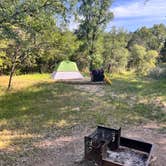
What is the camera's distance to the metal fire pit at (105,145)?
3.68 m

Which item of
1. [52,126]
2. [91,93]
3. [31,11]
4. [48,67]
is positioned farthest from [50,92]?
[48,67]

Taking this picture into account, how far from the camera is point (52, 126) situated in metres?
5.54

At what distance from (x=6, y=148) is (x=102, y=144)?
1865mm

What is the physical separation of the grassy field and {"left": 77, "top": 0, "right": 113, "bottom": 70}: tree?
7.86m

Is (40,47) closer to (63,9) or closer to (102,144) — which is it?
(63,9)

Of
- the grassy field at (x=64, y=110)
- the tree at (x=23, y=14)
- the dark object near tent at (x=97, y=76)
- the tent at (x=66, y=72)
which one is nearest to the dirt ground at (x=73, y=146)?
the grassy field at (x=64, y=110)

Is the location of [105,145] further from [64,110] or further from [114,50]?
[114,50]

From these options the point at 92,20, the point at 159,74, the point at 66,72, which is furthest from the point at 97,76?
the point at 92,20

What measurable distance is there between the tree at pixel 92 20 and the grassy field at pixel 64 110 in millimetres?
7860

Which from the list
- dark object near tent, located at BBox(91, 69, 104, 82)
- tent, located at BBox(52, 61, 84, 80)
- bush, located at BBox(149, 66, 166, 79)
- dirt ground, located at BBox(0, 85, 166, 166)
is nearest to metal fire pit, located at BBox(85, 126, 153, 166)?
dirt ground, located at BBox(0, 85, 166, 166)

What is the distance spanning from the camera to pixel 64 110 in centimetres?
671

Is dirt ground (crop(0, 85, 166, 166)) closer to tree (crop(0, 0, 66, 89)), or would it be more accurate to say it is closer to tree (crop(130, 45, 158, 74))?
tree (crop(0, 0, 66, 89))

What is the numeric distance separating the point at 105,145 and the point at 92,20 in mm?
13671

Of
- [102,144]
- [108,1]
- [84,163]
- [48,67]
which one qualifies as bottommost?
[84,163]
